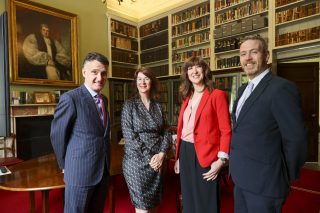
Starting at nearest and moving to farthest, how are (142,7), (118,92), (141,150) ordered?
(141,150) → (118,92) → (142,7)

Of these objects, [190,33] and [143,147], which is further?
[190,33]

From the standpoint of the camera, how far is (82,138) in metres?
1.41

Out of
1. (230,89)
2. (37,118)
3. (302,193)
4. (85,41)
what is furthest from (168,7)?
(302,193)

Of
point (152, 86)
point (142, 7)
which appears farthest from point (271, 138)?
point (142, 7)

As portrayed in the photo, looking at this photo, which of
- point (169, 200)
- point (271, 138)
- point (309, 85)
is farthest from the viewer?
point (309, 85)

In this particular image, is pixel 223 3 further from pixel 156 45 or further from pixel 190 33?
pixel 156 45

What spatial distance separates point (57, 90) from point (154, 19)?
10.4ft

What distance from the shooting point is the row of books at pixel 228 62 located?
5.10 meters

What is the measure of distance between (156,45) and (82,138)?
553cm

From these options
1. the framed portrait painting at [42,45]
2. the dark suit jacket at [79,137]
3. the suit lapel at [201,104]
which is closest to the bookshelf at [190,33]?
the framed portrait painting at [42,45]

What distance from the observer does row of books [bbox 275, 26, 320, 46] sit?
4.10 m

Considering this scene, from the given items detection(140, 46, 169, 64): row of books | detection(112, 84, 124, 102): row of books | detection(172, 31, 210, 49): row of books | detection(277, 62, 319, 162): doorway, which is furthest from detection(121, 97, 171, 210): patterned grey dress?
detection(140, 46, 169, 64): row of books

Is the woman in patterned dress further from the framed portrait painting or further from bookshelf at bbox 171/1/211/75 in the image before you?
bookshelf at bbox 171/1/211/75

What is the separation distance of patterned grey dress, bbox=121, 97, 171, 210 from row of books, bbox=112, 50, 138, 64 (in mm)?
4813
